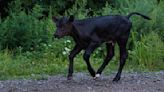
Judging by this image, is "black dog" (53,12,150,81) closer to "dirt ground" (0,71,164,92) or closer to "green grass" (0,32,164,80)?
"dirt ground" (0,71,164,92)

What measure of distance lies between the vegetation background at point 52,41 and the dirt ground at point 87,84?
2.47ft

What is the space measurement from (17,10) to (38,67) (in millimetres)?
3036

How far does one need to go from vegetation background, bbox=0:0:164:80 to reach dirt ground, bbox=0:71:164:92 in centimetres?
75

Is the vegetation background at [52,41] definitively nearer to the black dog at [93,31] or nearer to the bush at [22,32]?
the bush at [22,32]

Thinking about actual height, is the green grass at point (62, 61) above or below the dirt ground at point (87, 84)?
below

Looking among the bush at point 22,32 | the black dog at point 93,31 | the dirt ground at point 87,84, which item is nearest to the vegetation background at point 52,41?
the bush at point 22,32

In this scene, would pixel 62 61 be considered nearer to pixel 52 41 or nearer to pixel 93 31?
pixel 52 41

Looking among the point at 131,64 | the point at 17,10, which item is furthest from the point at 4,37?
the point at 131,64

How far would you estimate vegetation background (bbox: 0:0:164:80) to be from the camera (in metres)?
12.3

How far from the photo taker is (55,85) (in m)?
10.0

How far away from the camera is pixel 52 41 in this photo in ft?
45.9

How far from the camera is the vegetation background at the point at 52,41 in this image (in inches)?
484

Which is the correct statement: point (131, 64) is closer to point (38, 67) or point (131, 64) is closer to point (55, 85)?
point (38, 67)

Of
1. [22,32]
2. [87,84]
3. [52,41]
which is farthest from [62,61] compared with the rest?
[87,84]
